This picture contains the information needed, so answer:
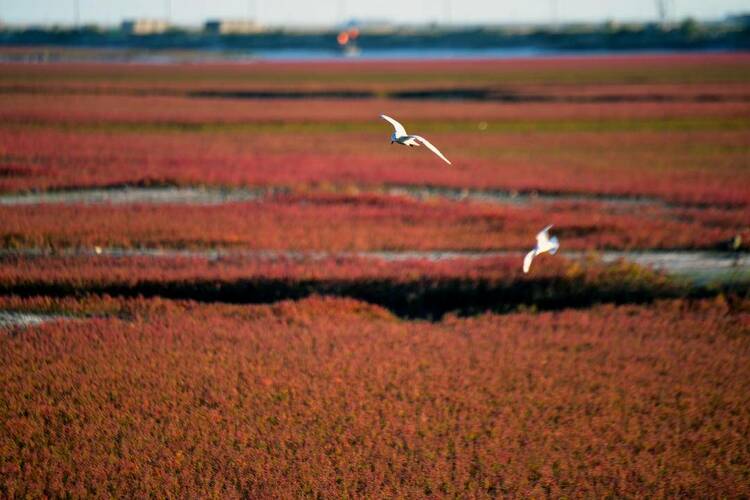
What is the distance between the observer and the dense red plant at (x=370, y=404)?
30.0ft

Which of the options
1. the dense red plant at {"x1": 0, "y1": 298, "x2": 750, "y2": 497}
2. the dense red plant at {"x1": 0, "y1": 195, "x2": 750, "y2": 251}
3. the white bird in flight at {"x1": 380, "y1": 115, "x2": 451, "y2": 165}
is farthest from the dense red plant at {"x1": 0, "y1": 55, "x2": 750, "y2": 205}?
the white bird in flight at {"x1": 380, "y1": 115, "x2": 451, "y2": 165}

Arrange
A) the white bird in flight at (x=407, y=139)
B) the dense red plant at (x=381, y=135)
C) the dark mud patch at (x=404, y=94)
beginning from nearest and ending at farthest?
the white bird in flight at (x=407, y=139), the dense red plant at (x=381, y=135), the dark mud patch at (x=404, y=94)

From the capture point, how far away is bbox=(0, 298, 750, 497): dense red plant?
9133mm

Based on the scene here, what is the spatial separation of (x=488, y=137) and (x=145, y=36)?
134622 millimetres

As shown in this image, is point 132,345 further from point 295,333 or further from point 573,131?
point 573,131

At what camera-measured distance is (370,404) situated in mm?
11109

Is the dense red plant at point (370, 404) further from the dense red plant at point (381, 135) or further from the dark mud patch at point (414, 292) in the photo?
the dense red plant at point (381, 135)

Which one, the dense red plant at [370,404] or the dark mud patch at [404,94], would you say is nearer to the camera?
the dense red plant at [370,404]

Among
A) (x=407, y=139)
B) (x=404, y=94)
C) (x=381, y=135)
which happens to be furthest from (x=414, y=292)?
(x=404, y=94)

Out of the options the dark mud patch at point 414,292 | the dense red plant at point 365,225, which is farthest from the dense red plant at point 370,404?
the dense red plant at point 365,225

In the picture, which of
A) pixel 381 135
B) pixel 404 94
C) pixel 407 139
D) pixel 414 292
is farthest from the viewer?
pixel 404 94

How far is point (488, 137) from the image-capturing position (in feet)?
143

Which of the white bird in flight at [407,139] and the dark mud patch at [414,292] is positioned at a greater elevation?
the white bird in flight at [407,139]

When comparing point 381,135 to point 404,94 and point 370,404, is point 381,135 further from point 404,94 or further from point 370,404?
point 370,404
